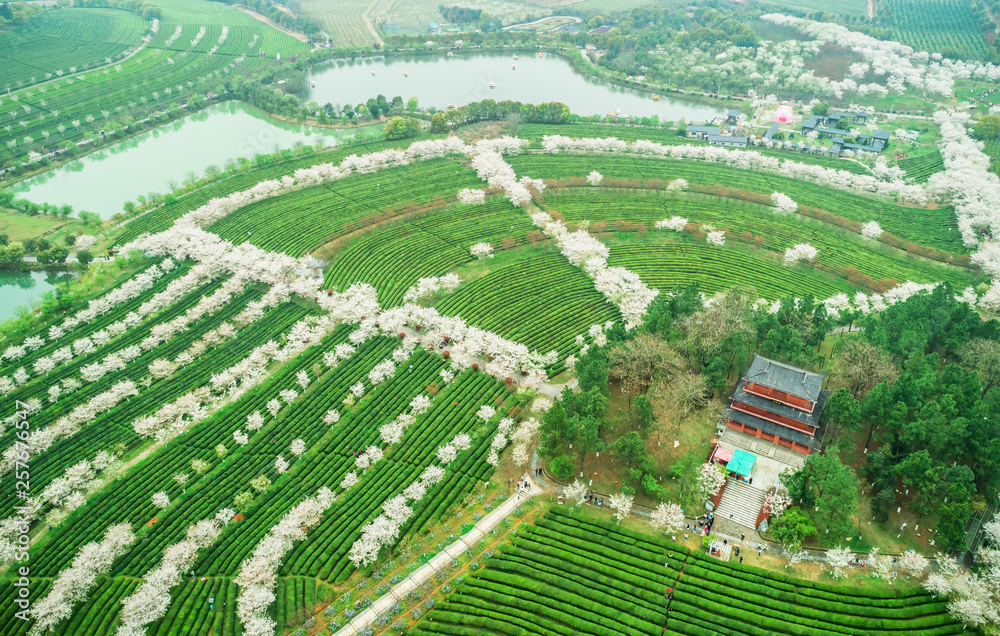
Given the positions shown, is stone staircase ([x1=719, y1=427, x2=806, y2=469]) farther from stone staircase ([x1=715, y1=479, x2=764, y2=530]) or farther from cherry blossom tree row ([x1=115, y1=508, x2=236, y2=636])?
cherry blossom tree row ([x1=115, y1=508, x2=236, y2=636])

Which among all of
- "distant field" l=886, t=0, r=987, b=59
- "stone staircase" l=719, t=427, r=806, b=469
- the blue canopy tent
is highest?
"distant field" l=886, t=0, r=987, b=59

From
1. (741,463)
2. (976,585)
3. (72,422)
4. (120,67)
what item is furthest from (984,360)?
(120,67)

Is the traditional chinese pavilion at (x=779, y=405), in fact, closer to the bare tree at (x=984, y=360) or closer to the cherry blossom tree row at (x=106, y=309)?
the bare tree at (x=984, y=360)

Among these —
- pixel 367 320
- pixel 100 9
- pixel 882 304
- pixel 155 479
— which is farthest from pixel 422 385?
pixel 100 9

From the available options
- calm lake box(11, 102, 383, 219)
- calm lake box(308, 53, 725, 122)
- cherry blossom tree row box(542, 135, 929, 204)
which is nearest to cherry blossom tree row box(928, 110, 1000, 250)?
cherry blossom tree row box(542, 135, 929, 204)

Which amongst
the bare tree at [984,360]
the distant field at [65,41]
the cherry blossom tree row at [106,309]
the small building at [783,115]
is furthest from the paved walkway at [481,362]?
the distant field at [65,41]

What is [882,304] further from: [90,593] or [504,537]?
[90,593]
